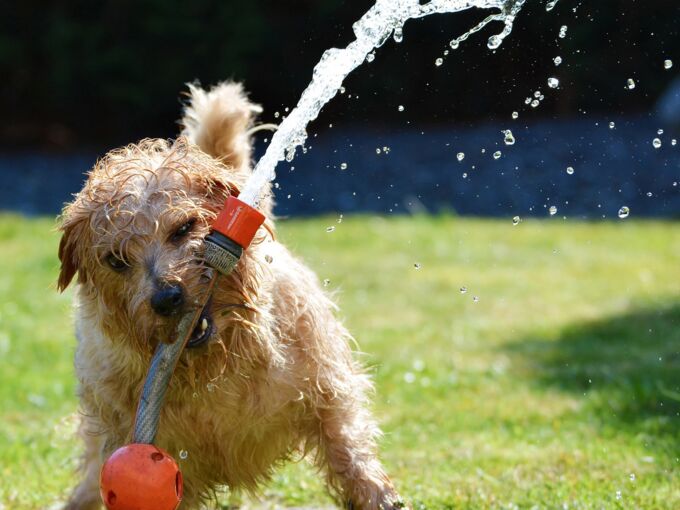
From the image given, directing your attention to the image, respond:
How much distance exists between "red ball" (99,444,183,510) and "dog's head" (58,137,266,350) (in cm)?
38

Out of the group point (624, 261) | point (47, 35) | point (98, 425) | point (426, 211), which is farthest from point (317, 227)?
point (98, 425)

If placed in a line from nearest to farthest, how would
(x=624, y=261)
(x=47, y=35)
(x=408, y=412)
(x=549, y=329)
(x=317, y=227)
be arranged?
1. (x=408, y=412)
2. (x=549, y=329)
3. (x=624, y=261)
4. (x=317, y=227)
5. (x=47, y=35)

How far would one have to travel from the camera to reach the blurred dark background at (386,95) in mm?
13680

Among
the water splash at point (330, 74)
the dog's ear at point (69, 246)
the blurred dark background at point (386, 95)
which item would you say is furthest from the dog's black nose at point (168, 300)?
the blurred dark background at point (386, 95)

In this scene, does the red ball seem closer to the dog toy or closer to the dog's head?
the dog toy

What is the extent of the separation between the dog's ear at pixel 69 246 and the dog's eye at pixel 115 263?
0.71 feet

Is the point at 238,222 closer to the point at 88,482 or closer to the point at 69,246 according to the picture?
the point at 69,246

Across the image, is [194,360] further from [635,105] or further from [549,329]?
[635,105]

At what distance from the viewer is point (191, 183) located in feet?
12.1

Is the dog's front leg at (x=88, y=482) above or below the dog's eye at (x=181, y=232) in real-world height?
below

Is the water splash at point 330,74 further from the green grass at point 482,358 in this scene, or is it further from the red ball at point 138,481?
the green grass at point 482,358

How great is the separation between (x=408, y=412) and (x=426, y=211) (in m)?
7.20

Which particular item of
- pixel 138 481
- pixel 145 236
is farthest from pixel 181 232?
pixel 138 481

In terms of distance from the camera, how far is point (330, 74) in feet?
13.3
